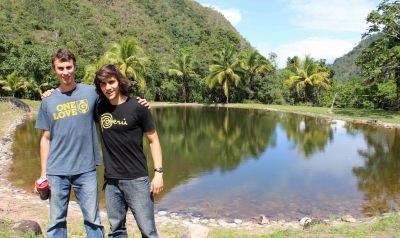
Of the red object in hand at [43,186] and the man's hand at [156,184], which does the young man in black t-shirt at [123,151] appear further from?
the red object in hand at [43,186]

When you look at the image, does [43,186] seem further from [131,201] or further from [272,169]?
[272,169]

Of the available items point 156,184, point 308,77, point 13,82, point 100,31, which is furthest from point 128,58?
point 100,31

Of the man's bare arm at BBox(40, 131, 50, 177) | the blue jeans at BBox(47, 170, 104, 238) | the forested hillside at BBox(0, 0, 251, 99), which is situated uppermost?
the forested hillside at BBox(0, 0, 251, 99)

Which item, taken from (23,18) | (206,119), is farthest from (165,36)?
(206,119)

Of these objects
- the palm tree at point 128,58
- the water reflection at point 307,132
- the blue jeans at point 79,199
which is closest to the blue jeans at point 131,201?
the blue jeans at point 79,199

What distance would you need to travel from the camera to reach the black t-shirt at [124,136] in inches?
130

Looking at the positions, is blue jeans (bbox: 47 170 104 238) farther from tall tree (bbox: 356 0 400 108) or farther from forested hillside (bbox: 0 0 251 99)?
forested hillside (bbox: 0 0 251 99)

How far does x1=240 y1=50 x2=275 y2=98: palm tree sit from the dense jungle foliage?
0.31 ft

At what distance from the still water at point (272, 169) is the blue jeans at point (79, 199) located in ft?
12.8

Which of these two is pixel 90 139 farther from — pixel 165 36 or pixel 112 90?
pixel 165 36

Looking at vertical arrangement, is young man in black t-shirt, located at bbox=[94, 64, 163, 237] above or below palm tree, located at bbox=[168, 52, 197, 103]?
below

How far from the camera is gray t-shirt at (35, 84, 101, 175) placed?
3.41m

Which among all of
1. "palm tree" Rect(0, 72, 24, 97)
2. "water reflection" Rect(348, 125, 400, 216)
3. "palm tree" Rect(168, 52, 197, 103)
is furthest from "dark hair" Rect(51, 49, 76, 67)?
"palm tree" Rect(168, 52, 197, 103)

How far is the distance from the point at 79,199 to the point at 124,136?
0.83m
